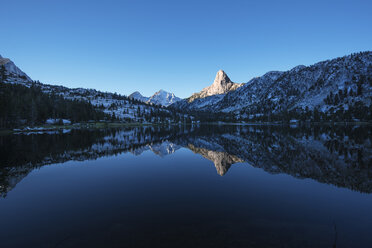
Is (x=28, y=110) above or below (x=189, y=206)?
above

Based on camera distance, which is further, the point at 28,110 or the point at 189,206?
the point at 28,110

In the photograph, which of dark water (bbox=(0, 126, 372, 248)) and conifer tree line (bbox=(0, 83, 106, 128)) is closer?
dark water (bbox=(0, 126, 372, 248))

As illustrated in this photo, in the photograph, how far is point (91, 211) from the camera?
13773 mm

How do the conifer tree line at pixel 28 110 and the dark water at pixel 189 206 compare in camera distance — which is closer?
the dark water at pixel 189 206

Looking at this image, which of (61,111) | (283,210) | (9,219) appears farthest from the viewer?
(61,111)

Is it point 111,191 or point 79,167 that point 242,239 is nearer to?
point 111,191

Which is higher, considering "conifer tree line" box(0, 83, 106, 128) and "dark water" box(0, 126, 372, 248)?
"conifer tree line" box(0, 83, 106, 128)

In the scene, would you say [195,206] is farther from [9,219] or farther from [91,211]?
[9,219]

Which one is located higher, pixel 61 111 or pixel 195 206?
pixel 61 111

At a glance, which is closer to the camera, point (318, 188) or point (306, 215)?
point (306, 215)

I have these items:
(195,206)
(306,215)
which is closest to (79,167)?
(195,206)

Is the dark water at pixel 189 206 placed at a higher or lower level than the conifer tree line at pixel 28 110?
lower

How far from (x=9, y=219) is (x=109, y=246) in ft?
29.1

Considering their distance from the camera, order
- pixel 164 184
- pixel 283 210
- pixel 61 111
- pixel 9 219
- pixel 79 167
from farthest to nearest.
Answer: pixel 61 111
pixel 79 167
pixel 164 184
pixel 283 210
pixel 9 219
